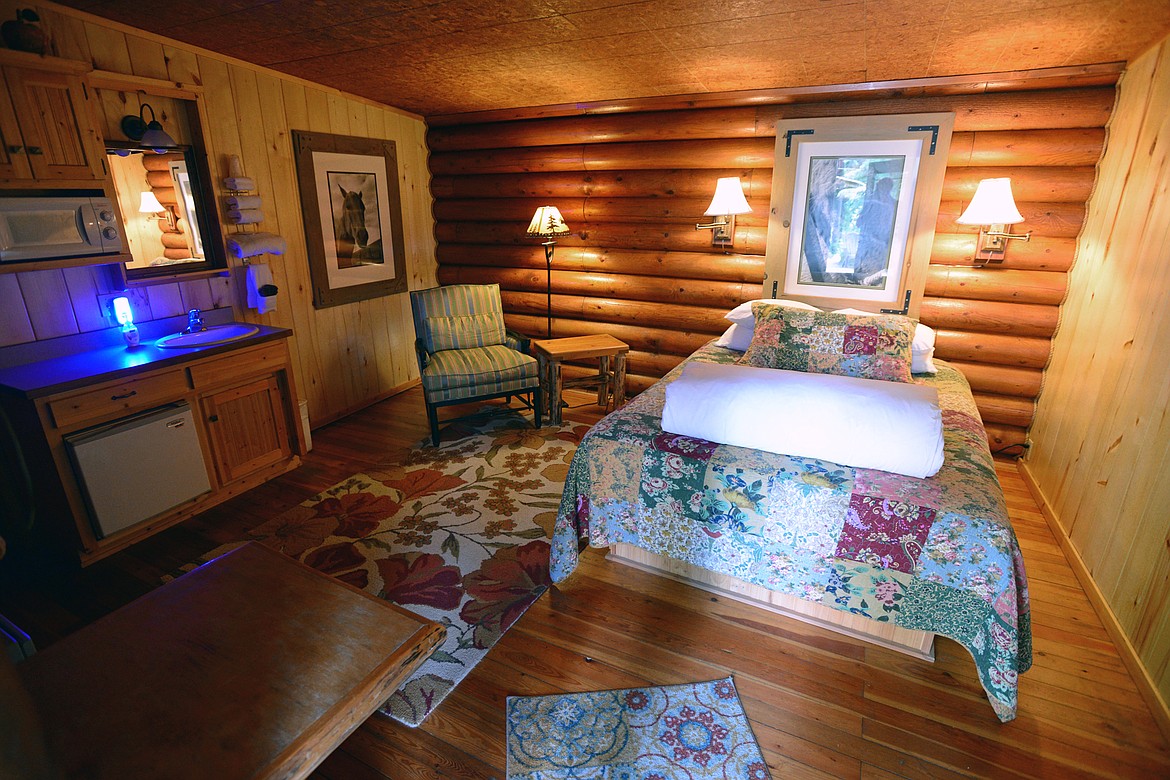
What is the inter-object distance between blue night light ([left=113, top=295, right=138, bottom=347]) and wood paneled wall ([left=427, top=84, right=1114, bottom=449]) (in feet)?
10.00

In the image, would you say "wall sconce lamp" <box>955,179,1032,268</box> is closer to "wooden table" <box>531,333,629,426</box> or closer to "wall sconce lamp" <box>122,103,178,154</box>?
"wooden table" <box>531,333,629,426</box>

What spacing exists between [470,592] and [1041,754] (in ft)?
7.41

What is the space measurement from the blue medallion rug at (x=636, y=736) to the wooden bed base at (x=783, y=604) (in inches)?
20.9

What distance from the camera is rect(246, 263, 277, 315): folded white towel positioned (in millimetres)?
3727

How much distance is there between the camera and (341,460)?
3977 millimetres

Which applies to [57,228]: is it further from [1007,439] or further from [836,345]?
[1007,439]

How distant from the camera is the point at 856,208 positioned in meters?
3.95

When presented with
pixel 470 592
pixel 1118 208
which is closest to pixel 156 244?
pixel 470 592

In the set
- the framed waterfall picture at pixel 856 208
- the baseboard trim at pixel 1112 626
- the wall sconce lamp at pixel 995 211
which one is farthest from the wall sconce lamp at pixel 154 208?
the baseboard trim at pixel 1112 626

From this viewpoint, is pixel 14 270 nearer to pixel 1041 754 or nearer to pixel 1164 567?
pixel 1041 754

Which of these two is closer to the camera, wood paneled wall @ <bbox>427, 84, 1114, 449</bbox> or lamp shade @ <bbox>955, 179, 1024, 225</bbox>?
lamp shade @ <bbox>955, 179, 1024, 225</bbox>

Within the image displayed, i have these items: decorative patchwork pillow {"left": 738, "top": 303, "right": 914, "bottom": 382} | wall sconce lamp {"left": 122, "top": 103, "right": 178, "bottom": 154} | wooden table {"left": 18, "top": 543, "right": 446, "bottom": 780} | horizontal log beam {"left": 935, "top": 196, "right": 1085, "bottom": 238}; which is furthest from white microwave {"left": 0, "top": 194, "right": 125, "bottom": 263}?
horizontal log beam {"left": 935, "top": 196, "right": 1085, "bottom": 238}

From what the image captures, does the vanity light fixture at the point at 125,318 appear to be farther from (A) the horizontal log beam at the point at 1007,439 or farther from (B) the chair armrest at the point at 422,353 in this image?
(A) the horizontal log beam at the point at 1007,439

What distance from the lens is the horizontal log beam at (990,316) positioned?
3.65m
